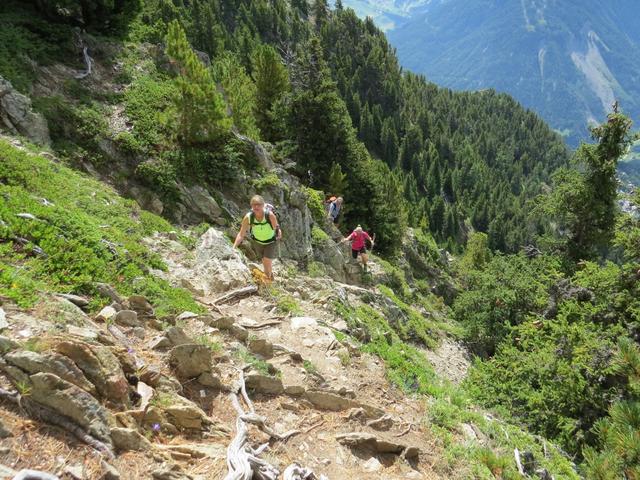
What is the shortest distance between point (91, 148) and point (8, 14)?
24.8 ft

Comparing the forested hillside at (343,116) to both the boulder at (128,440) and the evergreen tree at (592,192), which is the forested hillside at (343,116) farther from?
the boulder at (128,440)

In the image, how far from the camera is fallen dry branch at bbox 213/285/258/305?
352 inches

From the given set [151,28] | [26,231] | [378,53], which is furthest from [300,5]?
[26,231]

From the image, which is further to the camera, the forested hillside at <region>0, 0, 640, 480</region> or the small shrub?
the small shrub

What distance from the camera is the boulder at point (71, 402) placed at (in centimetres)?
359

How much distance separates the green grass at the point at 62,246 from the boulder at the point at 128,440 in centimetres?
202

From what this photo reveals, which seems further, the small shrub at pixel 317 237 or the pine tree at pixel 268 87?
the pine tree at pixel 268 87

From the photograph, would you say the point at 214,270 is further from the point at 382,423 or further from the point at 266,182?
the point at 266,182

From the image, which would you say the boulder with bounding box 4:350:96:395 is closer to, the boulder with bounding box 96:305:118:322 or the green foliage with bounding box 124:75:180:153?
the boulder with bounding box 96:305:118:322

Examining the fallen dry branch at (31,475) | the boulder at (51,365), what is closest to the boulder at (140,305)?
the boulder at (51,365)

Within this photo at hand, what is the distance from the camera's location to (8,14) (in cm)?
1608

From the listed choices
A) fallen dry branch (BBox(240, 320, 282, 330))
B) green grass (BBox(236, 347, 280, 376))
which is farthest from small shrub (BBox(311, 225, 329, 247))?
green grass (BBox(236, 347, 280, 376))

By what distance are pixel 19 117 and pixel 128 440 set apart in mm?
12224

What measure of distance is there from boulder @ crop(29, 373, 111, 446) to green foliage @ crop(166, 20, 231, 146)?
12741 millimetres
